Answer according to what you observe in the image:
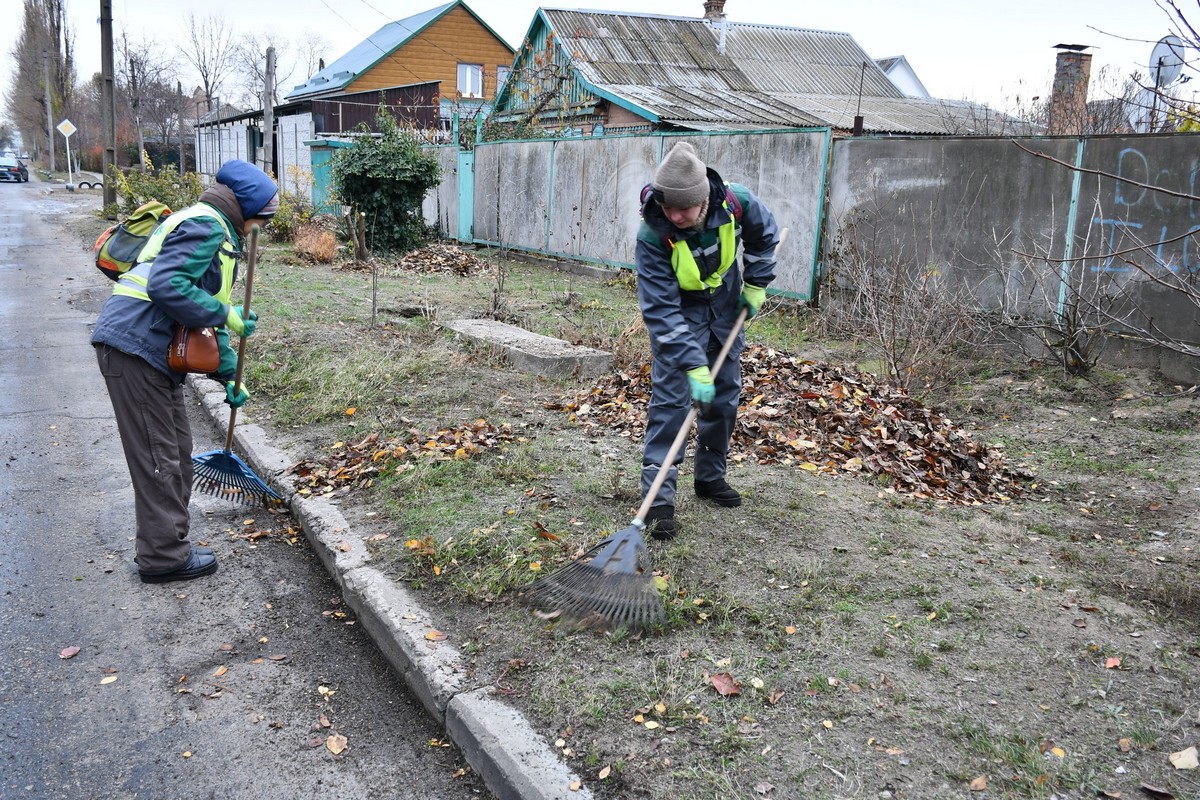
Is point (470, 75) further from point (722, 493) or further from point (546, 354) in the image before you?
point (722, 493)

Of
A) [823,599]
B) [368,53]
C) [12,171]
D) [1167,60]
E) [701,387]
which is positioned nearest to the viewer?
[823,599]

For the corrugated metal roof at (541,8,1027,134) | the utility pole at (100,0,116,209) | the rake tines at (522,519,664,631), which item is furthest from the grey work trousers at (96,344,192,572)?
the utility pole at (100,0,116,209)

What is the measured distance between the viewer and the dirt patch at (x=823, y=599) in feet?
9.11

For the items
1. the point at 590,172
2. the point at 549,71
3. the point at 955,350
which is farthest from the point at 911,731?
the point at 549,71

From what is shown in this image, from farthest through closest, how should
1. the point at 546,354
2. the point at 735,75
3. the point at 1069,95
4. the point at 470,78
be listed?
the point at 470,78
the point at 735,75
the point at 1069,95
the point at 546,354

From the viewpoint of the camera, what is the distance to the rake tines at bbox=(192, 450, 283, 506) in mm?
4961

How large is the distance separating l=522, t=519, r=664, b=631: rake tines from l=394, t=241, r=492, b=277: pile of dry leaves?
1177 centimetres

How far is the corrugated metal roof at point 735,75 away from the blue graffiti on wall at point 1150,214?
10645 millimetres

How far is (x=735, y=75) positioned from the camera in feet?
78.9

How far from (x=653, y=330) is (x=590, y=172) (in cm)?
1126

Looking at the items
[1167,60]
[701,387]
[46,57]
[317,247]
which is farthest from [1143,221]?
[46,57]

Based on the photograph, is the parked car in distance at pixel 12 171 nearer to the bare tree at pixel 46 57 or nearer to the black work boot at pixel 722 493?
the bare tree at pixel 46 57

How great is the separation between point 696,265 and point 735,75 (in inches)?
854

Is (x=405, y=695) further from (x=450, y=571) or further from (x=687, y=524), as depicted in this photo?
(x=687, y=524)
